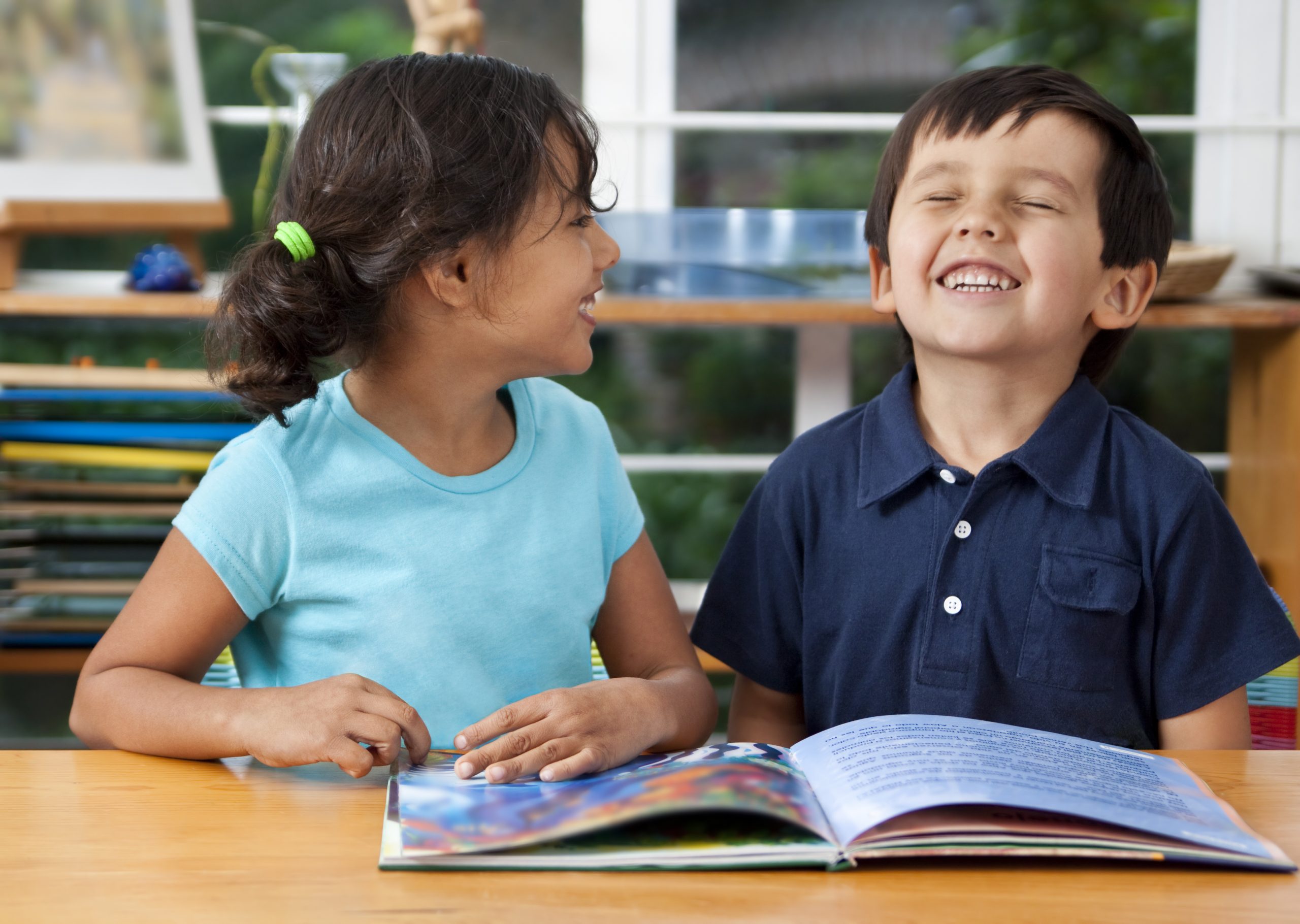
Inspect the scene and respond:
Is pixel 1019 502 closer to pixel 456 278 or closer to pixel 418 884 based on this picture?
pixel 456 278

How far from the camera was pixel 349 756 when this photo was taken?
2.35ft

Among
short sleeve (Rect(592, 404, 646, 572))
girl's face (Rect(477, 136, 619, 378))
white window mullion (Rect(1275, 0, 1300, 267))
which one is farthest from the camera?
white window mullion (Rect(1275, 0, 1300, 267))

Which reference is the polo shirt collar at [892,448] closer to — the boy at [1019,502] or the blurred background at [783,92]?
the boy at [1019,502]

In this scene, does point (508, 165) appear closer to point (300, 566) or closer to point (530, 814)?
point (300, 566)

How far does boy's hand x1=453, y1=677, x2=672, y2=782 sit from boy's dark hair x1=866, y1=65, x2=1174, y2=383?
1.73 feet

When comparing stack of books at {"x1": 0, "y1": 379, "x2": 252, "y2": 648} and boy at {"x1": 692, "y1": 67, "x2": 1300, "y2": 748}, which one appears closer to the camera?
boy at {"x1": 692, "y1": 67, "x2": 1300, "y2": 748}

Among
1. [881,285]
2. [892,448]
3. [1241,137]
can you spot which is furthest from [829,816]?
[1241,137]

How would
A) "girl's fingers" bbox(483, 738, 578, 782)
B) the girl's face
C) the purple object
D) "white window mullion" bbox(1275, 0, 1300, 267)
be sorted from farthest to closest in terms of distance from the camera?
"white window mullion" bbox(1275, 0, 1300, 267)
the purple object
the girl's face
"girl's fingers" bbox(483, 738, 578, 782)

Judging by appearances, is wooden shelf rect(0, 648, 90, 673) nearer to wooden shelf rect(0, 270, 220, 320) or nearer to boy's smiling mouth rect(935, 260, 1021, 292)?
wooden shelf rect(0, 270, 220, 320)

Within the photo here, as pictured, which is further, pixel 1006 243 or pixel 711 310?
pixel 711 310

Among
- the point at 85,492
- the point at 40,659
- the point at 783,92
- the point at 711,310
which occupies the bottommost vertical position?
the point at 40,659

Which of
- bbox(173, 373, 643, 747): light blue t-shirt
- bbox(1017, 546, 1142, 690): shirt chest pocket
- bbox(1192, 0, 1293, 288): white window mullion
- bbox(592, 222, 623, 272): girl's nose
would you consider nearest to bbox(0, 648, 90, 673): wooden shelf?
bbox(173, 373, 643, 747): light blue t-shirt

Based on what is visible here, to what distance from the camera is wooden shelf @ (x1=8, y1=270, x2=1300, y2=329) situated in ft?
5.70

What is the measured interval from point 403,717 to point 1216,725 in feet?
2.21
